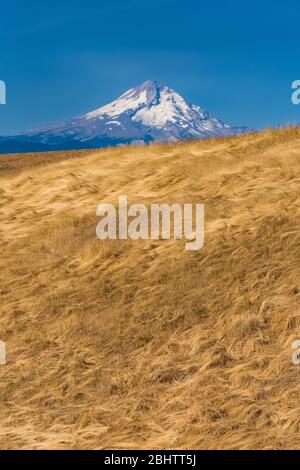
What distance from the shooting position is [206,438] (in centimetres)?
728

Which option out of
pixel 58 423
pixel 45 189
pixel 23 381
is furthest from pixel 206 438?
pixel 45 189

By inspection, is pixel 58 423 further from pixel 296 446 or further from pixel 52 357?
pixel 296 446

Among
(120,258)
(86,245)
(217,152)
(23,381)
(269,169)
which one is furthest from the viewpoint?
(217,152)

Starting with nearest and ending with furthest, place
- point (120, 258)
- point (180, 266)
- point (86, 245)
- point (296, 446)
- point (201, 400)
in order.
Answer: point (296, 446) < point (201, 400) < point (180, 266) < point (120, 258) < point (86, 245)

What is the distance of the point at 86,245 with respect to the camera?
14.5 m

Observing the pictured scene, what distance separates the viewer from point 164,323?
1037 centimetres

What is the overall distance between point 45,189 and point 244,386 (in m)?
14.2

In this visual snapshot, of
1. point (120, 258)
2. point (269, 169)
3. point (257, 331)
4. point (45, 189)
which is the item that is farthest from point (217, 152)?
point (257, 331)

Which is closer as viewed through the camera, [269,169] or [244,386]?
[244,386]

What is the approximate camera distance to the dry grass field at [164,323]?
306 inches

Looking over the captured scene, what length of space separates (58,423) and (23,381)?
1537 mm

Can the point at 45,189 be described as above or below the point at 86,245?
above

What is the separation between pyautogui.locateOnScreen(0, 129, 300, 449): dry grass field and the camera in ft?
25.5
